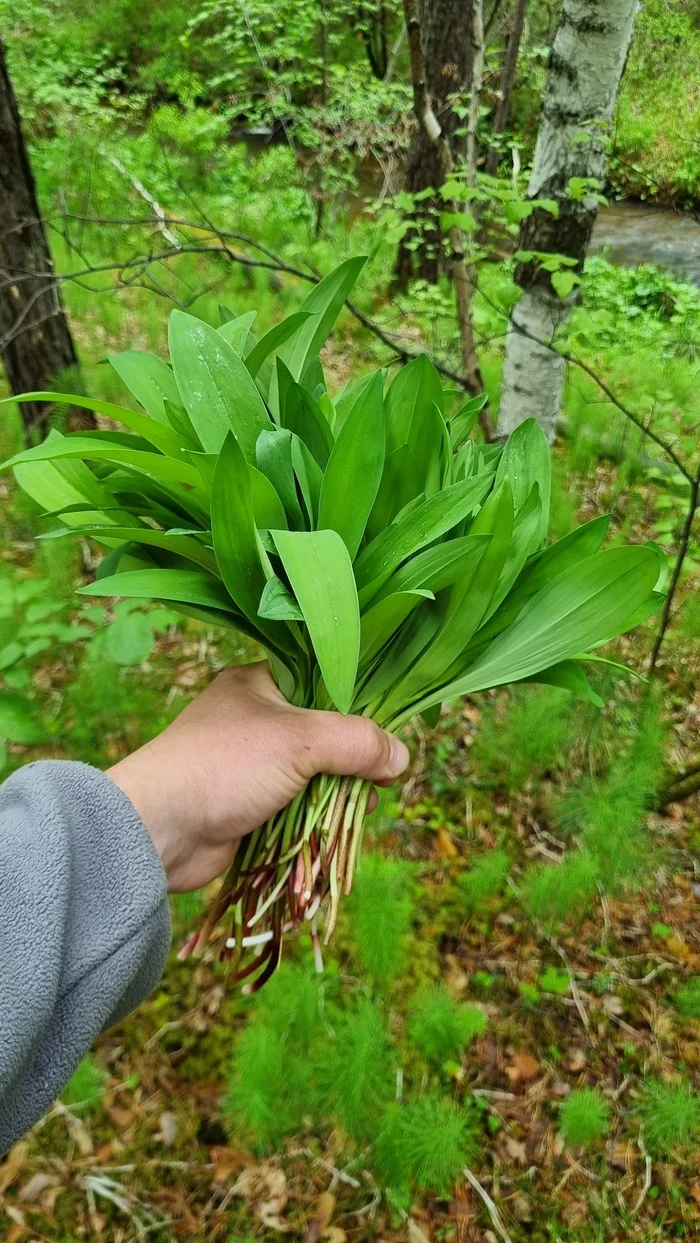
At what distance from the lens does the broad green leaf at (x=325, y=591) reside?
757mm

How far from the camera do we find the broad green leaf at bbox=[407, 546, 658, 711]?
0.92m

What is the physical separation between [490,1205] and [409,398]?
1561 millimetres

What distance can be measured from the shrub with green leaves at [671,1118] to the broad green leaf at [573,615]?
3.56ft

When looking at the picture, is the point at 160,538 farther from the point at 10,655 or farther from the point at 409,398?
the point at 10,655

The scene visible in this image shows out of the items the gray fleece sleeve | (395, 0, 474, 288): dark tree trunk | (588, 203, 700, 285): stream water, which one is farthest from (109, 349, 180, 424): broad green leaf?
(588, 203, 700, 285): stream water

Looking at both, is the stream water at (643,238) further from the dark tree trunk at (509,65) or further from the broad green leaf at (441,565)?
the broad green leaf at (441,565)

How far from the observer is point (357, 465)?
2.89 feet

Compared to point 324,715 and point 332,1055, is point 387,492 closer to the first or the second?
point 324,715

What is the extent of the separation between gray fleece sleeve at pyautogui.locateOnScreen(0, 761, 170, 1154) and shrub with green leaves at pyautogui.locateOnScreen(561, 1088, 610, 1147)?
3.42ft

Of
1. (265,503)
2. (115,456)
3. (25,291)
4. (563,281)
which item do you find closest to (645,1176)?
(265,503)

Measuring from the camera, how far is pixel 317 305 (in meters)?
1.11

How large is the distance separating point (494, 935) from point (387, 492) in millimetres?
1331

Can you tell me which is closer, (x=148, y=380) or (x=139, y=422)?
(x=139, y=422)

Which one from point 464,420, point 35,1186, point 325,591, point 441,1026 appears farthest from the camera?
point 441,1026
